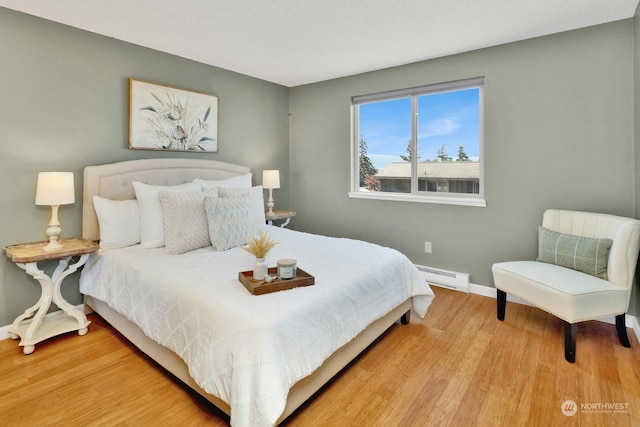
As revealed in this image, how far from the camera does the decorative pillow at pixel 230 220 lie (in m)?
2.63

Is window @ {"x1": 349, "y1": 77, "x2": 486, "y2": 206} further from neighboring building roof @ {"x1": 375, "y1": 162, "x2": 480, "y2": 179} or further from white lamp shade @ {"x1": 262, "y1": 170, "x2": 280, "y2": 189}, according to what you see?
white lamp shade @ {"x1": 262, "y1": 170, "x2": 280, "y2": 189}

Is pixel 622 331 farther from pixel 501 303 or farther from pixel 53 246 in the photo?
pixel 53 246

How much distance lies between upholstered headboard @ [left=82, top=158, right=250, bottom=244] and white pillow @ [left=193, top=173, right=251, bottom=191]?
20 centimetres

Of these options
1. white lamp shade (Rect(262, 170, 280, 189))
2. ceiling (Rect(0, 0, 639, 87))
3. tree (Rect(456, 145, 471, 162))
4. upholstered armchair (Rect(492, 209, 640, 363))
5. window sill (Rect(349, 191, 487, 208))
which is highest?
ceiling (Rect(0, 0, 639, 87))

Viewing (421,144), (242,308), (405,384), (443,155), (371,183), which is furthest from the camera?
(371,183)

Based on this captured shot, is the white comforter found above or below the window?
below

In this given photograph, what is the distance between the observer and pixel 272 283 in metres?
1.82

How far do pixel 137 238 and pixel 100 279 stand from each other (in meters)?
0.40

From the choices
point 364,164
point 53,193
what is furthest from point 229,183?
point 364,164

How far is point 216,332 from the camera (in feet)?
5.20

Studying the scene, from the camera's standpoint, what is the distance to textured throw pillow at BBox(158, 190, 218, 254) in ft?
8.39

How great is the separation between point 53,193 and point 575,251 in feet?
12.3

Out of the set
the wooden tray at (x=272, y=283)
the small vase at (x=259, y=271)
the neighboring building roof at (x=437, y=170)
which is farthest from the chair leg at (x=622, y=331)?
the small vase at (x=259, y=271)

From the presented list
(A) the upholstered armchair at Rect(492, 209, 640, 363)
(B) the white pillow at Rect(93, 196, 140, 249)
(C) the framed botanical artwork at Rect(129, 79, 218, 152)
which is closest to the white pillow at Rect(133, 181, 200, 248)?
(B) the white pillow at Rect(93, 196, 140, 249)
